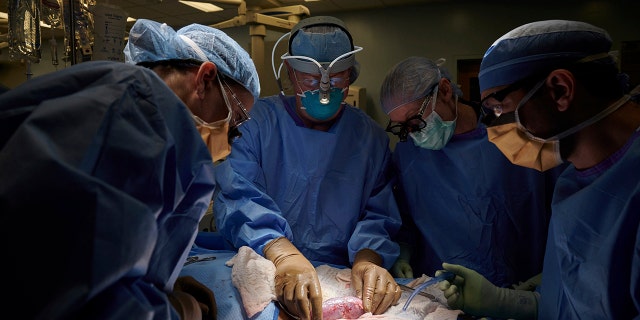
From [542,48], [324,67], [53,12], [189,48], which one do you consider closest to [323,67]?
[324,67]

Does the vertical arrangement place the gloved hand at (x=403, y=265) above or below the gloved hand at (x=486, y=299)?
below

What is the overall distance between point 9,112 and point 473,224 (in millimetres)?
1846

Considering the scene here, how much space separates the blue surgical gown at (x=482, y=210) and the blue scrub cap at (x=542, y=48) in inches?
25.5

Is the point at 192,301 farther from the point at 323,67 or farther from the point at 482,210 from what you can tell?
the point at 482,210

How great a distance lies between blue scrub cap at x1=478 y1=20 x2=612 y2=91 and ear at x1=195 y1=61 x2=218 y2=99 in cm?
97

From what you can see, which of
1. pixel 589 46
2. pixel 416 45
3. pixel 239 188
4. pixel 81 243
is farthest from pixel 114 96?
pixel 416 45

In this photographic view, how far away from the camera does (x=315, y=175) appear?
2070mm

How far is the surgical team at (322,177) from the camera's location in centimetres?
63

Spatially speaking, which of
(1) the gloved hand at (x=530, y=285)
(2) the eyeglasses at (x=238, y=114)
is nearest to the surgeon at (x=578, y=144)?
(1) the gloved hand at (x=530, y=285)

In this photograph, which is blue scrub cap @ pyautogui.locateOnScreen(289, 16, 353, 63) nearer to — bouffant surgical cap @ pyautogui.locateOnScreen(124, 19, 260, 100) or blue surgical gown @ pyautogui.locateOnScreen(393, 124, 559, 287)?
bouffant surgical cap @ pyautogui.locateOnScreen(124, 19, 260, 100)

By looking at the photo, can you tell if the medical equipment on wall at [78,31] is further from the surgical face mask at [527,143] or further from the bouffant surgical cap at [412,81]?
the surgical face mask at [527,143]

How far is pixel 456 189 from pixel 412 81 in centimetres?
58

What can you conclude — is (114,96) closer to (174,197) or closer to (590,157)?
(174,197)

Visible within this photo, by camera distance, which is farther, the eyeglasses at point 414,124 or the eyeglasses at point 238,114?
the eyeglasses at point 414,124
